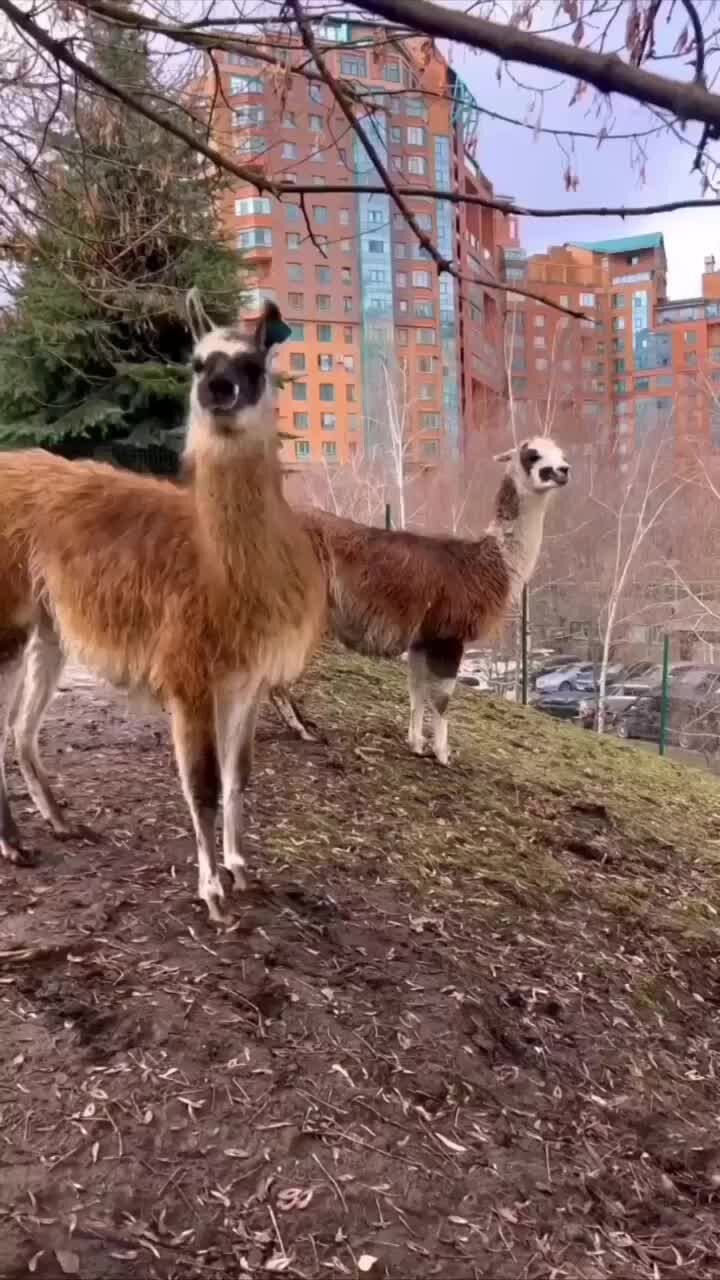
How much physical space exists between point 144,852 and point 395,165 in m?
3.19

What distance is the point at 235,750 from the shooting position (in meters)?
3.53

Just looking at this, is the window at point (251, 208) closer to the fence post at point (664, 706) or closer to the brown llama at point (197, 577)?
the brown llama at point (197, 577)

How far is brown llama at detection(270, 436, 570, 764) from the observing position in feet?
20.1

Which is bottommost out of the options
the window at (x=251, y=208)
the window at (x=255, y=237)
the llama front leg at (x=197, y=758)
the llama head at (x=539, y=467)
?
the llama front leg at (x=197, y=758)

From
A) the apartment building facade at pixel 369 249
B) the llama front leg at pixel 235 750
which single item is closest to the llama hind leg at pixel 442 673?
the apartment building facade at pixel 369 249

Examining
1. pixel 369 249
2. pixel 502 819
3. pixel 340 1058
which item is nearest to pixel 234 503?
pixel 340 1058

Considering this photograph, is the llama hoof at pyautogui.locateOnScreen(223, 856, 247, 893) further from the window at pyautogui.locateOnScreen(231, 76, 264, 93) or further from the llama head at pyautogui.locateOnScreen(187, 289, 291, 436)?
the window at pyautogui.locateOnScreen(231, 76, 264, 93)

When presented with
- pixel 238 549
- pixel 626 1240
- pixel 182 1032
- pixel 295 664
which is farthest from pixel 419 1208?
pixel 238 549

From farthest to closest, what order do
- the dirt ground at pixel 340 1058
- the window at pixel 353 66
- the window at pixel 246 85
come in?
the window at pixel 246 85
the window at pixel 353 66
the dirt ground at pixel 340 1058

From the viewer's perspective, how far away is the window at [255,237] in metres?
9.71

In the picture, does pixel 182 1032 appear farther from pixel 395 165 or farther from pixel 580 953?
pixel 395 165

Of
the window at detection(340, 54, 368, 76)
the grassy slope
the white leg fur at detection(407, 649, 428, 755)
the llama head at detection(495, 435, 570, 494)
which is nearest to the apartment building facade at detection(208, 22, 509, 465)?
the window at detection(340, 54, 368, 76)

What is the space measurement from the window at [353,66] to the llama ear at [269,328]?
123 cm

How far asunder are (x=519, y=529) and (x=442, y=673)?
1081 millimetres
